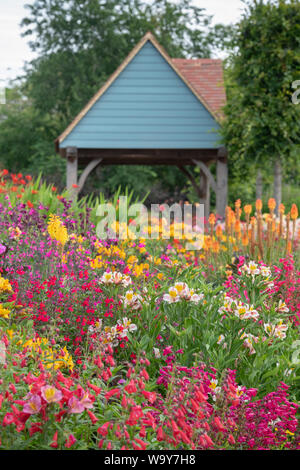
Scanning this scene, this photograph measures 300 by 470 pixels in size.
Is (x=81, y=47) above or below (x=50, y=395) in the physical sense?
above

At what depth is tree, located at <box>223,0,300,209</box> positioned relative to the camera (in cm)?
1051

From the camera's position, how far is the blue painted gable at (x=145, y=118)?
12250 millimetres

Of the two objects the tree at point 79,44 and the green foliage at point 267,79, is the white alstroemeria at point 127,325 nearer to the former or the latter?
the green foliage at point 267,79

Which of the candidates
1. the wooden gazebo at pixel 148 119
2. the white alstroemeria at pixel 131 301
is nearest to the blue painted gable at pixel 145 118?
the wooden gazebo at pixel 148 119

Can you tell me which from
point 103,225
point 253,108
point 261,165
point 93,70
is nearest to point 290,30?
point 253,108

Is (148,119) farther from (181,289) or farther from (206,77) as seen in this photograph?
(181,289)

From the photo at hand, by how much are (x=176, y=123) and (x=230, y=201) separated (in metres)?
7.10

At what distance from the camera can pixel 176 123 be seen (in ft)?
40.3

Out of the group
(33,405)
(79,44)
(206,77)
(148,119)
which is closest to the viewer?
(33,405)

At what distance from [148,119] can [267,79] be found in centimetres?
294

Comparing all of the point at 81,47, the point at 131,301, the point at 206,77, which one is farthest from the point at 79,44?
the point at 131,301

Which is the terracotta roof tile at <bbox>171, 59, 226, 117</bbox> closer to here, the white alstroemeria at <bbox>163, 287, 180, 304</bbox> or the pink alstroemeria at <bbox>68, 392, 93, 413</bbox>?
the white alstroemeria at <bbox>163, 287, 180, 304</bbox>

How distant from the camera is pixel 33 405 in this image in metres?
2.12

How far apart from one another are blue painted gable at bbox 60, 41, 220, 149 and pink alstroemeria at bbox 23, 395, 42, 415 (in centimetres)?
1044
